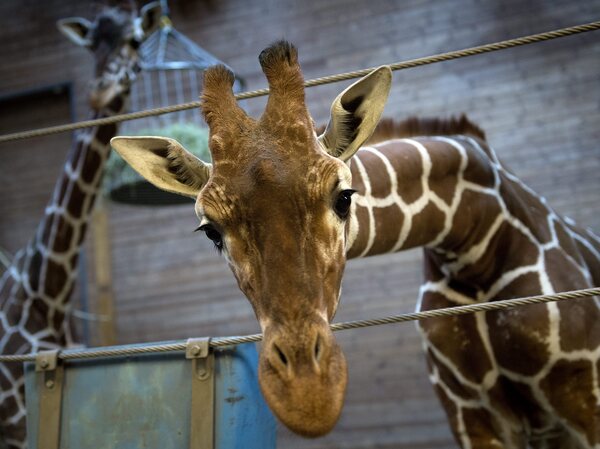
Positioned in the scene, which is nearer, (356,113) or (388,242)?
(356,113)

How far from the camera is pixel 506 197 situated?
2627mm

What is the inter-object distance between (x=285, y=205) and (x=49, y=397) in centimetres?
89

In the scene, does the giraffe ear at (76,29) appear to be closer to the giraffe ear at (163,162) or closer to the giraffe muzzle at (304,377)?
the giraffe ear at (163,162)

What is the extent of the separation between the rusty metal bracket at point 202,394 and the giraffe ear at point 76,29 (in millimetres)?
2808

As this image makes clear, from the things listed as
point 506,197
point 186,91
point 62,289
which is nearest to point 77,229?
point 62,289

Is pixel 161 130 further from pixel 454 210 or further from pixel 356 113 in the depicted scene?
pixel 356 113

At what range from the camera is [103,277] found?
248 inches

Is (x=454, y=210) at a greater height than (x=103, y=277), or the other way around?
(x=103, y=277)

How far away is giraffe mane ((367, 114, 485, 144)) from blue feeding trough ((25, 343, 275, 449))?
106cm

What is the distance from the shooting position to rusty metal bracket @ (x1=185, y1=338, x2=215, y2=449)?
1896mm

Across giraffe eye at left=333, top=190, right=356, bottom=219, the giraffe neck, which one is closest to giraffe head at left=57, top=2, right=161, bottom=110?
the giraffe neck

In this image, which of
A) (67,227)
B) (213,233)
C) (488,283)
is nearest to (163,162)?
(213,233)

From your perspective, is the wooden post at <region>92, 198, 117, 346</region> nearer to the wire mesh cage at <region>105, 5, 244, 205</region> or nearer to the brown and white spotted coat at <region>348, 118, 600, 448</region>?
the wire mesh cage at <region>105, 5, 244, 205</region>

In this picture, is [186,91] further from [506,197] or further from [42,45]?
[506,197]
